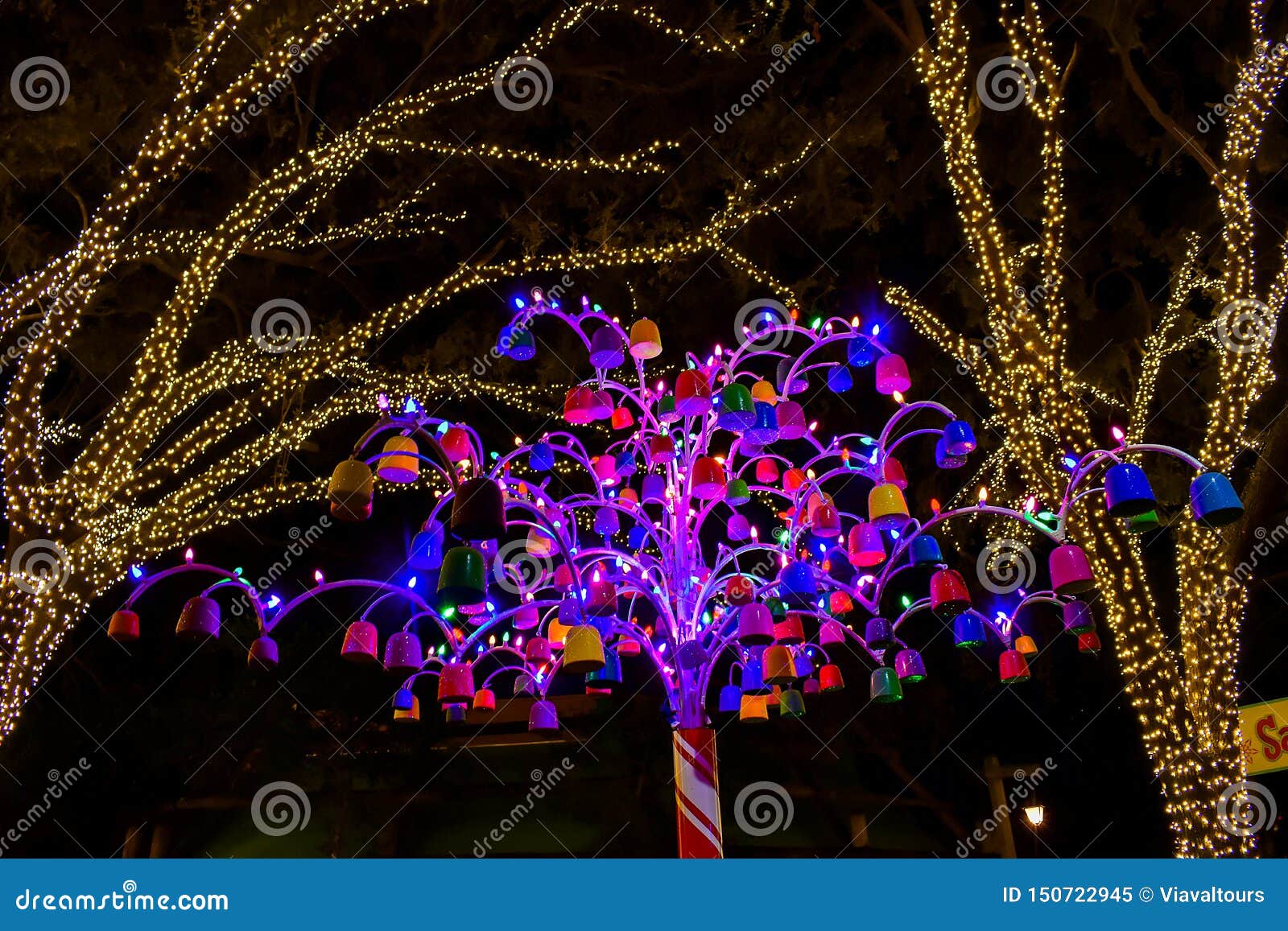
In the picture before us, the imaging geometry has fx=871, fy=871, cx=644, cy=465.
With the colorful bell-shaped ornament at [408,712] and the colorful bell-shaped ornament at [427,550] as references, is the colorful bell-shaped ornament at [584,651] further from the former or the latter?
the colorful bell-shaped ornament at [408,712]

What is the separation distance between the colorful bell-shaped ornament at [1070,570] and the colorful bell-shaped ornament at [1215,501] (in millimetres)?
511

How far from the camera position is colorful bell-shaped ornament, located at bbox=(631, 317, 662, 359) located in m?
4.95

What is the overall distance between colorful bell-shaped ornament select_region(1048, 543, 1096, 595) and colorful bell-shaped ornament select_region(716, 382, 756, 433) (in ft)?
5.49

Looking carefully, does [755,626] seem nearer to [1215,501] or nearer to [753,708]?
[753,708]

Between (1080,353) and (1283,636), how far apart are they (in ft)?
17.1

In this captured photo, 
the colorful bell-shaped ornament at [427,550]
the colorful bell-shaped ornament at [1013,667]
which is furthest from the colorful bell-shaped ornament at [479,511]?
the colorful bell-shaped ornament at [1013,667]

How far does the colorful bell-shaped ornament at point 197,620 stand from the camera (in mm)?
4156

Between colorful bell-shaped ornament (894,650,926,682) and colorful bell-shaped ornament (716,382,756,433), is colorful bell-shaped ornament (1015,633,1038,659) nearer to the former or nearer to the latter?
colorful bell-shaped ornament (894,650,926,682)

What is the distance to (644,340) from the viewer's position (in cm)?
496

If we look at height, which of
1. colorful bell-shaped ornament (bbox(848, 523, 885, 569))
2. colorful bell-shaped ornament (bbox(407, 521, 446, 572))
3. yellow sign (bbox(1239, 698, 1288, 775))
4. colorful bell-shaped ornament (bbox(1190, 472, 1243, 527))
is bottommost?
colorful bell-shaped ornament (bbox(407, 521, 446, 572))

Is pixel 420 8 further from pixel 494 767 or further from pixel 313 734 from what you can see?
pixel 494 767

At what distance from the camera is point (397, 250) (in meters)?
8.12

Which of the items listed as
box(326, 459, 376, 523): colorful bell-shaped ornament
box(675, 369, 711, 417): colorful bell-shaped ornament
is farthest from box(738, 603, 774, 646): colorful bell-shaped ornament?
box(326, 459, 376, 523): colorful bell-shaped ornament

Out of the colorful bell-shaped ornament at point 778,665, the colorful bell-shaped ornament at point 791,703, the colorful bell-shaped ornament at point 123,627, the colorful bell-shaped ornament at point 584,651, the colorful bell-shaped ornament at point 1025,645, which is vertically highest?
the colorful bell-shaped ornament at point 1025,645
